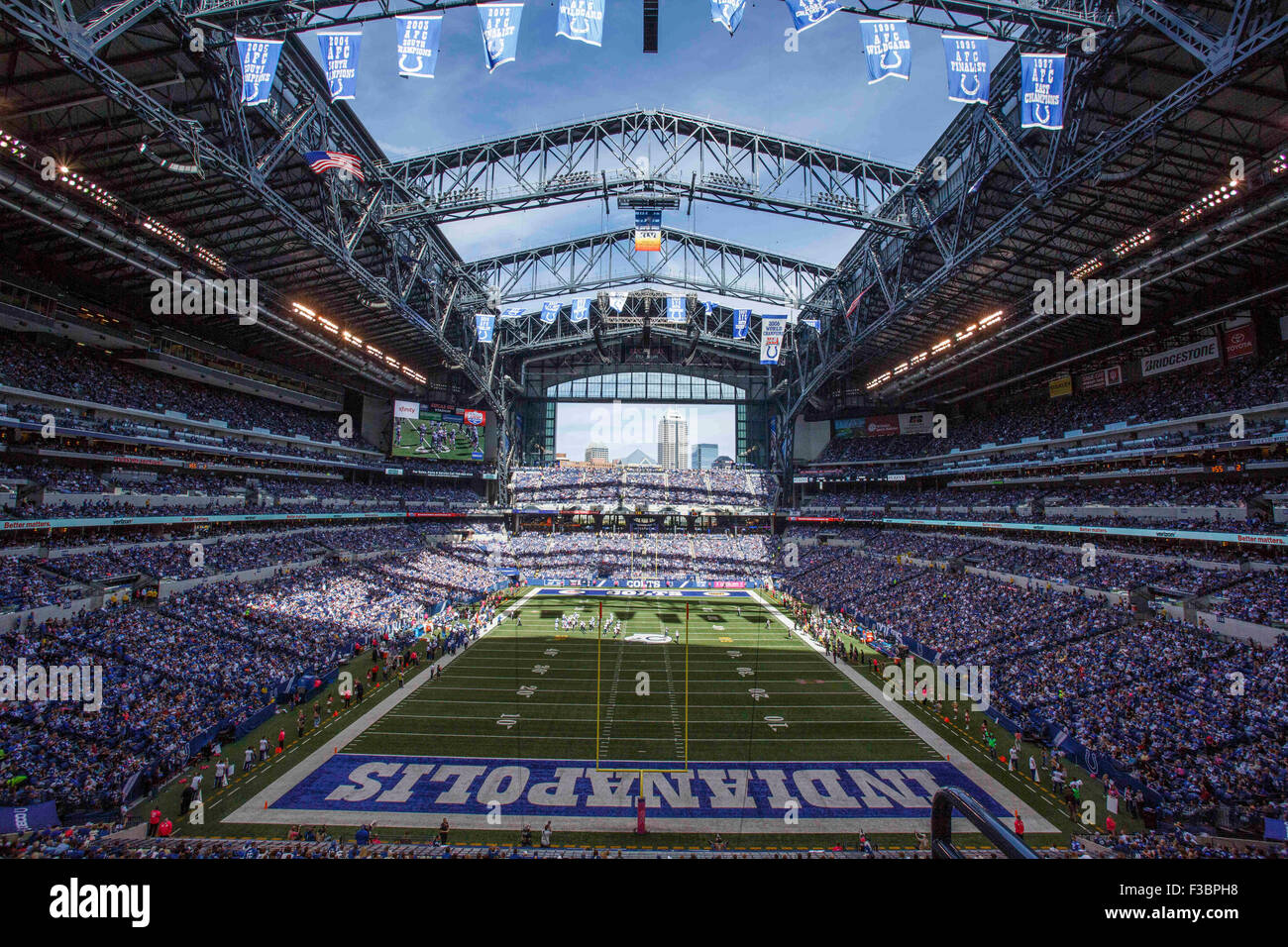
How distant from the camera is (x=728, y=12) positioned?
16484mm

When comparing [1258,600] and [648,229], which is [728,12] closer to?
[648,229]

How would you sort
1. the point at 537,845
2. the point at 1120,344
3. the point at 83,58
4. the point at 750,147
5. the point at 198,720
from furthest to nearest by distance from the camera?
the point at 1120,344
the point at 750,147
the point at 198,720
the point at 83,58
the point at 537,845

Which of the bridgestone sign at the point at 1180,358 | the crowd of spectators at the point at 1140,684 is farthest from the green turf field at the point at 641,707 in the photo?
the bridgestone sign at the point at 1180,358

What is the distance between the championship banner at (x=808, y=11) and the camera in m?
16.9

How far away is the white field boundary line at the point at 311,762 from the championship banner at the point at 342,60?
20752 mm

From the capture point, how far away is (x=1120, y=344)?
3878 centimetres

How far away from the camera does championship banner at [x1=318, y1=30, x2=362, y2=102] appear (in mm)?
18719

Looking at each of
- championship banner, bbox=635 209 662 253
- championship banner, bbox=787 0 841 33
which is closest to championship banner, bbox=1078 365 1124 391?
championship banner, bbox=635 209 662 253

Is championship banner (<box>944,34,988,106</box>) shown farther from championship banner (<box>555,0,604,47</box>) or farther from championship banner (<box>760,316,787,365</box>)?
championship banner (<box>760,316,787,365</box>)

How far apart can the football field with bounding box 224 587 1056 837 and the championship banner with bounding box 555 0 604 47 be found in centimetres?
1731

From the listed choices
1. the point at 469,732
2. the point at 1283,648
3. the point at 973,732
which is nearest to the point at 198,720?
the point at 469,732

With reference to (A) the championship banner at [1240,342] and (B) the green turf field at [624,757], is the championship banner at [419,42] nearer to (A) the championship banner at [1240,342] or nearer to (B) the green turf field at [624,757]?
(B) the green turf field at [624,757]
